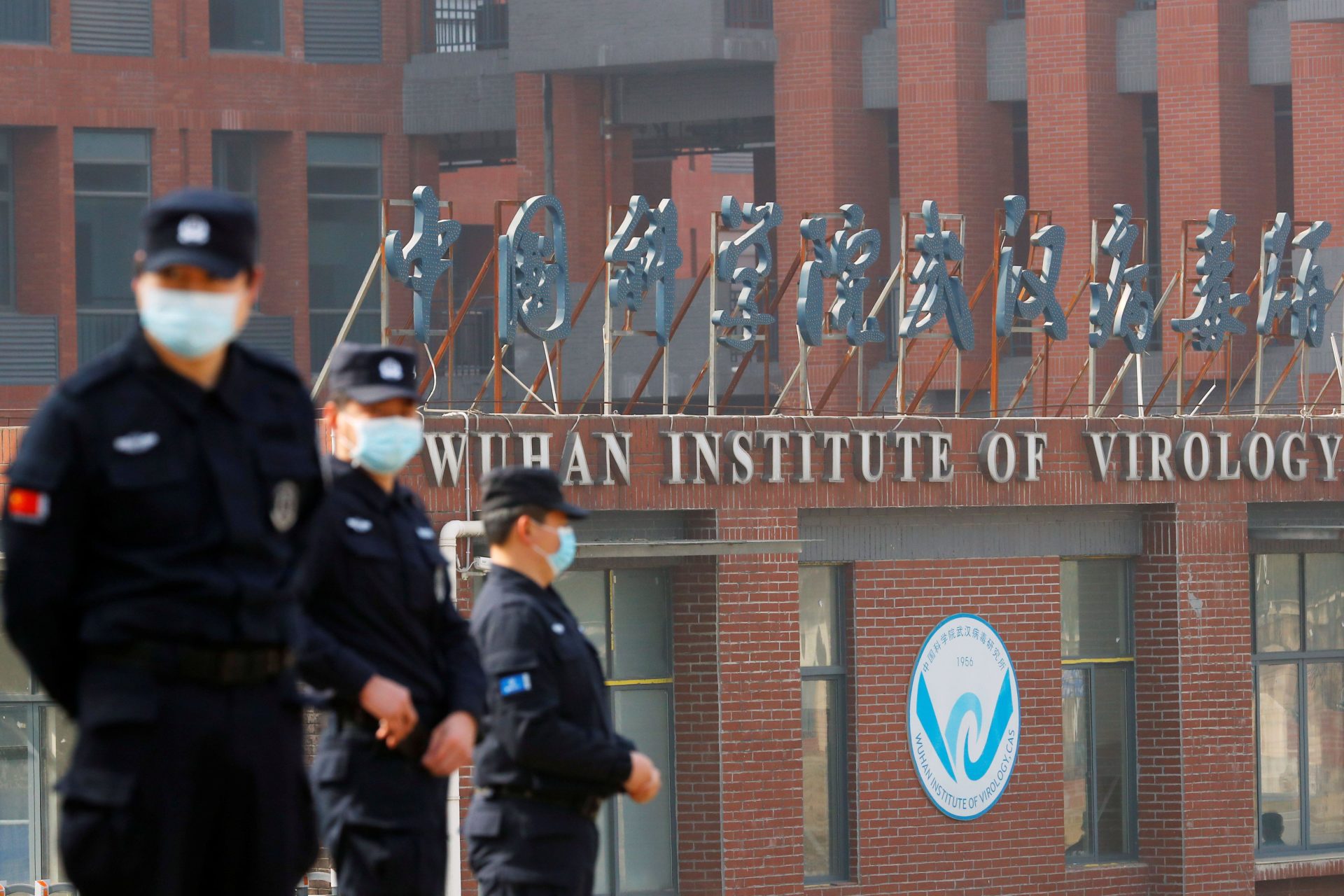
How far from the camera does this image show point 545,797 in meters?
6.85

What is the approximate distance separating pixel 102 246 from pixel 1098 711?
21.8 metres

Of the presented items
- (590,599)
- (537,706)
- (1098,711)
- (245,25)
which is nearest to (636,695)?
(590,599)

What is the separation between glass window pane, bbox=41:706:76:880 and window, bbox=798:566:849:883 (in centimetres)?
611

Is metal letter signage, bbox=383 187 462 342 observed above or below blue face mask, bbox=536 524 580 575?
above

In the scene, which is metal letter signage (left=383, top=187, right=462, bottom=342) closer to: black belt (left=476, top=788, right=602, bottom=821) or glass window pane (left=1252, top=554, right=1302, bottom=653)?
glass window pane (left=1252, top=554, right=1302, bottom=653)

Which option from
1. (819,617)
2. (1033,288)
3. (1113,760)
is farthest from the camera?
(1033,288)

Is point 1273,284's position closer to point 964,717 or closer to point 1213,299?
point 1213,299

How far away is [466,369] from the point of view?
1635 inches

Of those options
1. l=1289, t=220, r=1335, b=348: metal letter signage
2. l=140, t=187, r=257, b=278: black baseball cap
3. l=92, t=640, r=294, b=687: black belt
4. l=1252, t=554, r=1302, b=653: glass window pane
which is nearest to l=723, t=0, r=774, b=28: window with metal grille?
l=1289, t=220, r=1335, b=348: metal letter signage

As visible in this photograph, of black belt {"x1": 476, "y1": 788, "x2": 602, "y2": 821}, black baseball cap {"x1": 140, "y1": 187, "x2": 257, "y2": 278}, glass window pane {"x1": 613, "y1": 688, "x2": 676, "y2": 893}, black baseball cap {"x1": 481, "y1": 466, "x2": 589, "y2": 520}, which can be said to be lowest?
glass window pane {"x1": 613, "y1": 688, "x2": 676, "y2": 893}

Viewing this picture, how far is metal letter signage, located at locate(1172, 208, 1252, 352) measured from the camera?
82.0 feet

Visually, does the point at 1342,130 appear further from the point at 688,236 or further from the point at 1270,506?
the point at 688,236

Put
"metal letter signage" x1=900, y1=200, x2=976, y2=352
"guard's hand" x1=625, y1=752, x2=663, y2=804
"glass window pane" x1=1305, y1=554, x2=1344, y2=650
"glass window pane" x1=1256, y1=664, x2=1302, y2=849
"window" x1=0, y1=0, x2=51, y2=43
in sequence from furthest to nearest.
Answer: "window" x1=0, y1=0, x2=51, y2=43 < "glass window pane" x1=1305, y1=554, x2=1344, y2=650 < "glass window pane" x1=1256, y1=664, x2=1302, y2=849 < "metal letter signage" x1=900, y1=200, x2=976, y2=352 < "guard's hand" x1=625, y1=752, x2=663, y2=804

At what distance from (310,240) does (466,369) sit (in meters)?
3.47
